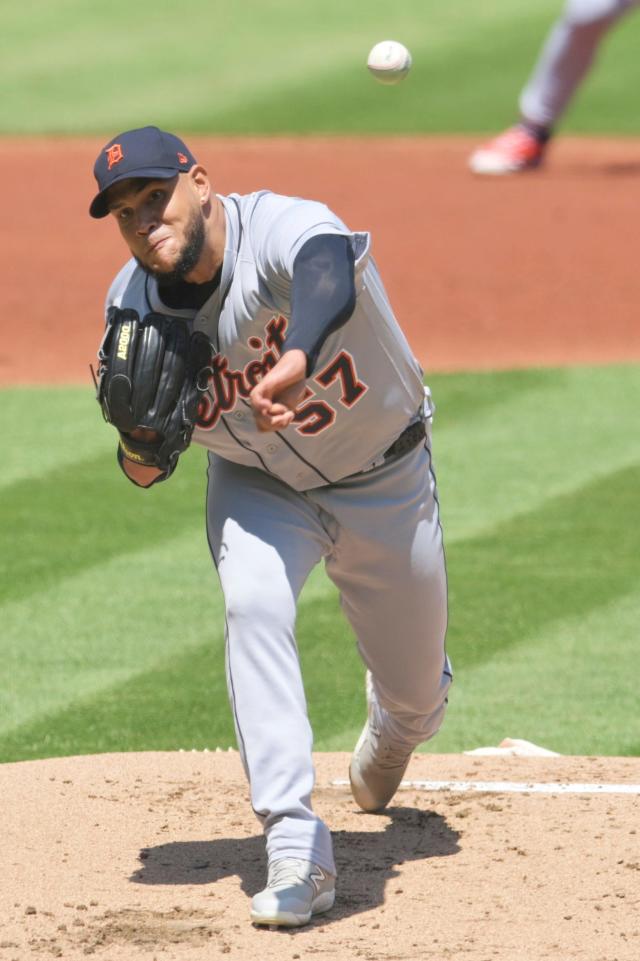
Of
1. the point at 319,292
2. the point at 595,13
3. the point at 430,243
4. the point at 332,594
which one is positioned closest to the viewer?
the point at 319,292

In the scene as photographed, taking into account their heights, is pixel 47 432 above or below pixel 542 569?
below

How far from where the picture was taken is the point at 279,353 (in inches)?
165

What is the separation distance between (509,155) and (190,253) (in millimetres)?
10824

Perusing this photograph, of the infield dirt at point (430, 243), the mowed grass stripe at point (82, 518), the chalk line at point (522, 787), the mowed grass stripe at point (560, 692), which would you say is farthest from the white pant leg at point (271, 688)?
the infield dirt at point (430, 243)

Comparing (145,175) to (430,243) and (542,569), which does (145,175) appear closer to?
(542,569)

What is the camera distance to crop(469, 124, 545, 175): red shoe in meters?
14.6

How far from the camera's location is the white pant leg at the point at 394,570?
436 centimetres

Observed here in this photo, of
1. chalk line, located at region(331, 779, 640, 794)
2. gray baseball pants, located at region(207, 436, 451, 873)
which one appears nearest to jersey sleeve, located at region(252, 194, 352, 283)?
gray baseball pants, located at region(207, 436, 451, 873)

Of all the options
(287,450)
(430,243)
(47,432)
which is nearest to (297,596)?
(287,450)

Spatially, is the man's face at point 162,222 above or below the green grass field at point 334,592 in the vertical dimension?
above

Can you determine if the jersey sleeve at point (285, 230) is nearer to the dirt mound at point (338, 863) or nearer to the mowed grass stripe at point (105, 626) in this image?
the dirt mound at point (338, 863)

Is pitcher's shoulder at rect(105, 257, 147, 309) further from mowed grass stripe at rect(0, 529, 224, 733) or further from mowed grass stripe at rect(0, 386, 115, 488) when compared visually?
mowed grass stripe at rect(0, 386, 115, 488)

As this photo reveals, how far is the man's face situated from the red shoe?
1070 cm

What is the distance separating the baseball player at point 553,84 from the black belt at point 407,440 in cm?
1003
